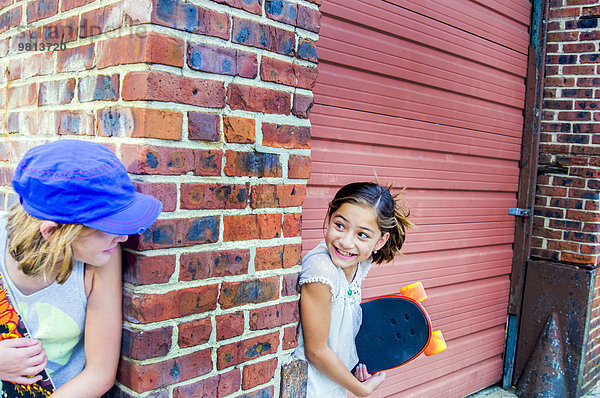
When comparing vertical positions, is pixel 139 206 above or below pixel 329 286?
above


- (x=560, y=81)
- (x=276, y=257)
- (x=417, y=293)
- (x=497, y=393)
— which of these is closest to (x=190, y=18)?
(x=276, y=257)

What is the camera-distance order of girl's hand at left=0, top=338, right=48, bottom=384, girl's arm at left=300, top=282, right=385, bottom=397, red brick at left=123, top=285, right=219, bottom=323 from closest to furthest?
girl's hand at left=0, top=338, right=48, bottom=384, red brick at left=123, top=285, right=219, bottom=323, girl's arm at left=300, top=282, right=385, bottom=397

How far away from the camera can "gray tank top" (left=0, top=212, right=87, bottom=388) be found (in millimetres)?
1463

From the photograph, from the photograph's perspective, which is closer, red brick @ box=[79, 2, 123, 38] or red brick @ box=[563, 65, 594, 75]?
red brick @ box=[79, 2, 123, 38]

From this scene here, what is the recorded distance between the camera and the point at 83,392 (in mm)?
1486

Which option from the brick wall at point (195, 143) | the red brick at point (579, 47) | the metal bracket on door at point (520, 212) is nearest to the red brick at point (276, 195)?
the brick wall at point (195, 143)

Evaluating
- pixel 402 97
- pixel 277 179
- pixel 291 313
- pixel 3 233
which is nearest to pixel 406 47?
pixel 402 97

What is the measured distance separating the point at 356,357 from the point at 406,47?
6.30ft

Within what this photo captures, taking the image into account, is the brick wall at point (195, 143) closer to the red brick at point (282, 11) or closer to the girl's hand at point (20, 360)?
the red brick at point (282, 11)

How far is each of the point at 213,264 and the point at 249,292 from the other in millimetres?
195

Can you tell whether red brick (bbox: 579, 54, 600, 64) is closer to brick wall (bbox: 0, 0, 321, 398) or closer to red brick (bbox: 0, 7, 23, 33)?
brick wall (bbox: 0, 0, 321, 398)

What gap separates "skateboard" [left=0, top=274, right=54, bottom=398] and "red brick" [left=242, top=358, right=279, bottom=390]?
2.07 feet

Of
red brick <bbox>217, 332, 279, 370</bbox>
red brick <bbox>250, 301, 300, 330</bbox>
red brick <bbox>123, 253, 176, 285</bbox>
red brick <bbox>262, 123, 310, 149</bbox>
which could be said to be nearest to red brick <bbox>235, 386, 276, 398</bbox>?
red brick <bbox>217, 332, 279, 370</bbox>

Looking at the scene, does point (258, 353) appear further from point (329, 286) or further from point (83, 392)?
point (83, 392)
